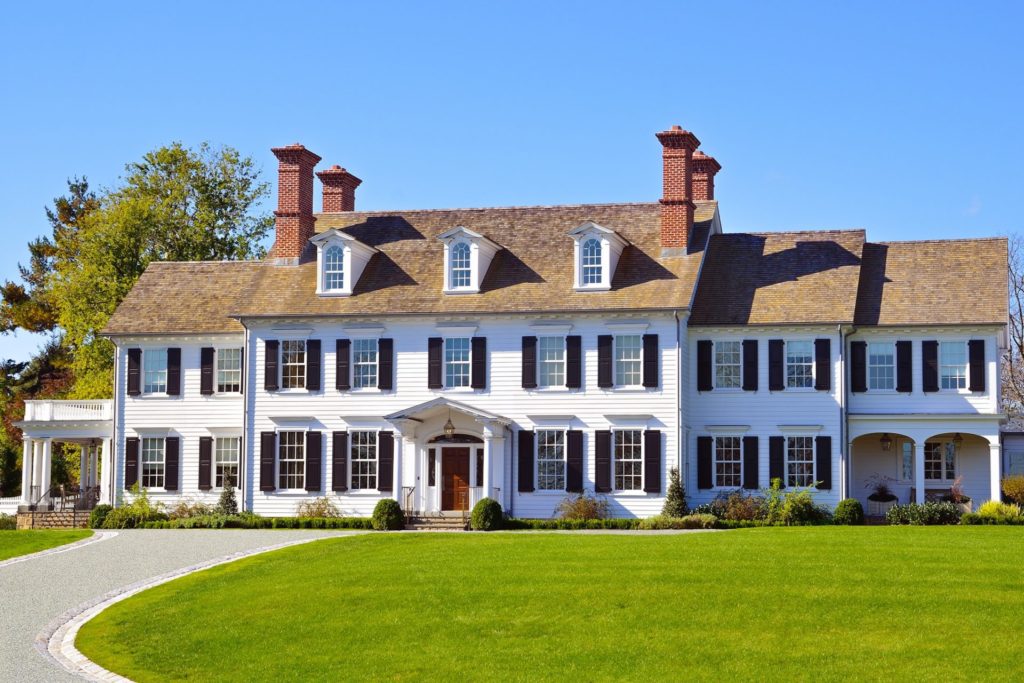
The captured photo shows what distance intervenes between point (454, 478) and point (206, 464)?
23.4ft

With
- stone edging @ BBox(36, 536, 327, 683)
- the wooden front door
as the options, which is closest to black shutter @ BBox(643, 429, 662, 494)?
the wooden front door

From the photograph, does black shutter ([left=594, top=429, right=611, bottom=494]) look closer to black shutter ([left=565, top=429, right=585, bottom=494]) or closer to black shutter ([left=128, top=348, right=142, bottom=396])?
black shutter ([left=565, top=429, right=585, bottom=494])

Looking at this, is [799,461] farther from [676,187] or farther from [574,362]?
[676,187]

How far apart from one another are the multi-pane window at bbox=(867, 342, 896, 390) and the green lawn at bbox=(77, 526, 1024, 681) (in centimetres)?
1040

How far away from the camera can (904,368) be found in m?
37.9

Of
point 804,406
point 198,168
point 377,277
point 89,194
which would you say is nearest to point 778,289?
point 804,406

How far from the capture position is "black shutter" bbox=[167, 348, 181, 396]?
1631 inches

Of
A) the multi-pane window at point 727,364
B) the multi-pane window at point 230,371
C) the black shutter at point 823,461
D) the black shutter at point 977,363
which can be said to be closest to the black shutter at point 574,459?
the multi-pane window at point 727,364

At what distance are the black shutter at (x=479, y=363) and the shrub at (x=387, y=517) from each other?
4044 mm

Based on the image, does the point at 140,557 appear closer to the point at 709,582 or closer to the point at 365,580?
the point at 365,580

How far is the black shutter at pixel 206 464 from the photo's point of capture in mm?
40781

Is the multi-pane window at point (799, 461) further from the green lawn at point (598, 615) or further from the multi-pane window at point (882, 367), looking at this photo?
the green lawn at point (598, 615)

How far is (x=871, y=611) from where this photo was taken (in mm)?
20312

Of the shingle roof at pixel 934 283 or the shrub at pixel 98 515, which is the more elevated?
the shingle roof at pixel 934 283
